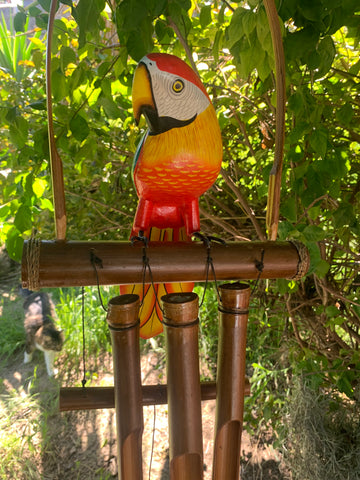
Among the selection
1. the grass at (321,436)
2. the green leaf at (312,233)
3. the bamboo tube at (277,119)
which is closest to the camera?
the bamboo tube at (277,119)

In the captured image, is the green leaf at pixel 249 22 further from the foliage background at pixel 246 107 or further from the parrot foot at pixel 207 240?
Result: the parrot foot at pixel 207 240

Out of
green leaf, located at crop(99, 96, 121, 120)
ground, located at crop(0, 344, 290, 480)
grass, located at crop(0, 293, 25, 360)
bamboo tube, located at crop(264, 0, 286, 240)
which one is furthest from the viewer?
grass, located at crop(0, 293, 25, 360)

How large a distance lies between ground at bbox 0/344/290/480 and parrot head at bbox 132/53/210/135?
3.93 ft

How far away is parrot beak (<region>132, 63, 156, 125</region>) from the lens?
0.46 meters

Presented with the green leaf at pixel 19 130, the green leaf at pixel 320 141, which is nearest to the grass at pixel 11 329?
the green leaf at pixel 19 130

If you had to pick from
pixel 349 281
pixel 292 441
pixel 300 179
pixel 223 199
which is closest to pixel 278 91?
pixel 300 179

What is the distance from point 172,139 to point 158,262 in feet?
0.58

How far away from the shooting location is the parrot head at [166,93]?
0.46m

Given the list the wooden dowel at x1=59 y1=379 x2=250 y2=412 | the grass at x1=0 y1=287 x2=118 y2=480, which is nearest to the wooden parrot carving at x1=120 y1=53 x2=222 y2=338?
the wooden dowel at x1=59 y1=379 x2=250 y2=412

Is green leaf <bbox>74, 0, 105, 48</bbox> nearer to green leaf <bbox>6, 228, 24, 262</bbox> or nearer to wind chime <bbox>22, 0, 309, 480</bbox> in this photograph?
wind chime <bbox>22, 0, 309, 480</bbox>

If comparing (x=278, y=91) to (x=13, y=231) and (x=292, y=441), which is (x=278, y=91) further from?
(x=292, y=441)

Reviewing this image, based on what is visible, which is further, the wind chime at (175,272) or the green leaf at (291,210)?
the green leaf at (291,210)

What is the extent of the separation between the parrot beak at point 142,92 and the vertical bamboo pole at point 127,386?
0.87 feet

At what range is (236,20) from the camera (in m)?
0.51
